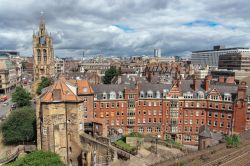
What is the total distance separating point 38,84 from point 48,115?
212ft

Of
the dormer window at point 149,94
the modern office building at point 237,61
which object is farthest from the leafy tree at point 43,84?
the modern office building at point 237,61

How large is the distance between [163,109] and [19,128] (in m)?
35.9

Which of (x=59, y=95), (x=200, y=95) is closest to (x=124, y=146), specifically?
(x=59, y=95)

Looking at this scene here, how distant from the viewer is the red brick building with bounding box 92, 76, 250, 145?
67.9 meters

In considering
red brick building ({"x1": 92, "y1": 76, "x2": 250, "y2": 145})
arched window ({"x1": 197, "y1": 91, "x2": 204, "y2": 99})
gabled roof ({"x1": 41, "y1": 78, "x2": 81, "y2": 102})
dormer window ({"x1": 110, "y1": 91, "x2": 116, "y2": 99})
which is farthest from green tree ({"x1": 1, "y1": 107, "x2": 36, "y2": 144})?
arched window ({"x1": 197, "y1": 91, "x2": 204, "y2": 99})

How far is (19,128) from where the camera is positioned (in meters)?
58.6

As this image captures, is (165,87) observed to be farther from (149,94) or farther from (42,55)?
(42,55)

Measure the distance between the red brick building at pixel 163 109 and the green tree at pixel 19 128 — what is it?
53.3ft

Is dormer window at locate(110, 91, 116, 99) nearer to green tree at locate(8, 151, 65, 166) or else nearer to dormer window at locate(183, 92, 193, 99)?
dormer window at locate(183, 92, 193, 99)

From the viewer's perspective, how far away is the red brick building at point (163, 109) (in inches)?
2672

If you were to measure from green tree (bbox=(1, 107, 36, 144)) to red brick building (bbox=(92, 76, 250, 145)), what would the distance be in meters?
16.2

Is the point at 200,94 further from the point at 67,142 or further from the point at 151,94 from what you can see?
the point at 67,142

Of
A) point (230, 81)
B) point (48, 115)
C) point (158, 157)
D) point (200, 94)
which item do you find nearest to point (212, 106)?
point (200, 94)

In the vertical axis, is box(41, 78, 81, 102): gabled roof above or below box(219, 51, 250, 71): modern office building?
below
